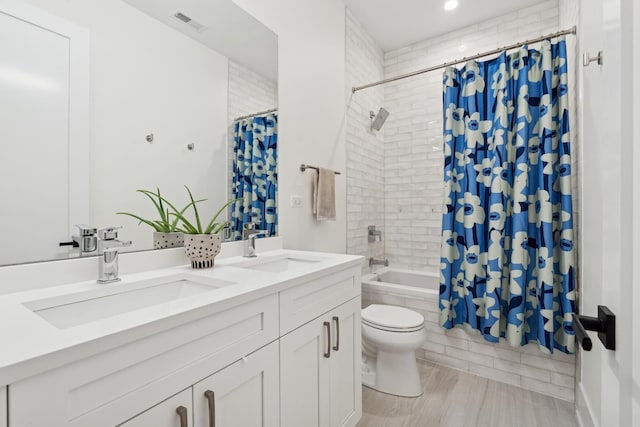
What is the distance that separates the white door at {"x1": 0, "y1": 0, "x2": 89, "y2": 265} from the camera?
2.97 ft

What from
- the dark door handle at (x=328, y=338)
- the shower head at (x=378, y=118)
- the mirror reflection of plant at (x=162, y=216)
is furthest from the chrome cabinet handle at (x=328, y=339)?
the shower head at (x=378, y=118)

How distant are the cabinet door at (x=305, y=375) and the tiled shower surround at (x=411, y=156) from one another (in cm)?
129

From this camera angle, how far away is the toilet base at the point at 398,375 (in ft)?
6.42

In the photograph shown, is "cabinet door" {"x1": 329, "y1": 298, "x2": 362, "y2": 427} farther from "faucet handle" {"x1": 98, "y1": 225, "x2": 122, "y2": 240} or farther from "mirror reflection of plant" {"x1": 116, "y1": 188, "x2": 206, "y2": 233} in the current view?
"faucet handle" {"x1": 98, "y1": 225, "x2": 122, "y2": 240}

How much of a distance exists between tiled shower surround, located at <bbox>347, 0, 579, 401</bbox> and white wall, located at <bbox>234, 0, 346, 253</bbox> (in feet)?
0.58

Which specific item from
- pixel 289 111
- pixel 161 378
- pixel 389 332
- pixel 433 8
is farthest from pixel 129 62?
pixel 433 8

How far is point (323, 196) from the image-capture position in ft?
7.02

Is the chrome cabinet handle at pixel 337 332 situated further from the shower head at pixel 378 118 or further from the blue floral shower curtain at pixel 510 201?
the shower head at pixel 378 118

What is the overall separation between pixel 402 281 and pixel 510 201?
1.29 metres

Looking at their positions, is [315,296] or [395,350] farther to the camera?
[395,350]

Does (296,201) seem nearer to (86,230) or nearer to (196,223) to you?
(196,223)

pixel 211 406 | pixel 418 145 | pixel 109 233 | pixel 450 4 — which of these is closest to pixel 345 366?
pixel 211 406

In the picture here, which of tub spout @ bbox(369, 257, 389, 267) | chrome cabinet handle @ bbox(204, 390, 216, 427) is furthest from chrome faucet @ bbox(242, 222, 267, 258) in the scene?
tub spout @ bbox(369, 257, 389, 267)

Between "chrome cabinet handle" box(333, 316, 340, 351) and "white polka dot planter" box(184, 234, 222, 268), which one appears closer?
"white polka dot planter" box(184, 234, 222, 268)
